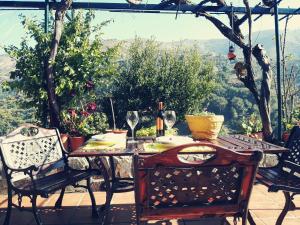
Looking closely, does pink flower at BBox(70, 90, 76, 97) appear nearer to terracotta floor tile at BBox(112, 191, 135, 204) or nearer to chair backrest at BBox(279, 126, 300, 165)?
terracotta floor tile at BBox(112, 191, 135, 204)

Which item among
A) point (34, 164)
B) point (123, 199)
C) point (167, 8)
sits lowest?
point (123, 199)

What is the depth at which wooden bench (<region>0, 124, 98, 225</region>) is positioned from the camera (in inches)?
97.4

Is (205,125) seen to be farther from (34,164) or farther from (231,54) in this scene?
(231,54)

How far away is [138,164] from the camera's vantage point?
5.57 ft

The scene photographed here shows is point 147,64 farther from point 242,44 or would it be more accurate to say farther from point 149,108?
point 242,44

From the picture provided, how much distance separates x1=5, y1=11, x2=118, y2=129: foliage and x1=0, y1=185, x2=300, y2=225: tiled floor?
1.65 metres

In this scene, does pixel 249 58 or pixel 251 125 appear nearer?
pixel 249 58

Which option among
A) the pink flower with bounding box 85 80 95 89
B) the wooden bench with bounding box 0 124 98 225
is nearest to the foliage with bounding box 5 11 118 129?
the pink flower with bounding box 85 80 95 89

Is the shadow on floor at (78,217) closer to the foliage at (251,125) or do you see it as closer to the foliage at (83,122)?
the foliage at (83,122)

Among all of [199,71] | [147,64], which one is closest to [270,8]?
[147,64]

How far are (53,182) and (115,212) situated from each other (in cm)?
79

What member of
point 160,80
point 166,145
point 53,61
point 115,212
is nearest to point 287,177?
point 166,145

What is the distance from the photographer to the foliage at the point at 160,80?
502 inches

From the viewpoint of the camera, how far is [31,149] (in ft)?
9.60
